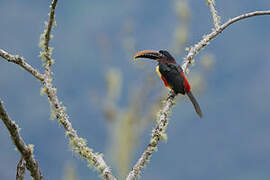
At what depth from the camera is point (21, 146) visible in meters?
2.34

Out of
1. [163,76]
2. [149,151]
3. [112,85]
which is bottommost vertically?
[149,151]

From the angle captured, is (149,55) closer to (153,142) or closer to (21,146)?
(153,142)

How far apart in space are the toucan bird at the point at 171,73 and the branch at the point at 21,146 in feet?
7.41

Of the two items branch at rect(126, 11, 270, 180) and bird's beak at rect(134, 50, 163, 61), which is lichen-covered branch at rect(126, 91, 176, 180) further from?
bird's beak at rect(134, 50, 163, 61)

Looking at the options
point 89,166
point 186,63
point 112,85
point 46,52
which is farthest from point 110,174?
point 112,85

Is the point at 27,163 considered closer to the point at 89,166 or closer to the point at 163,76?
the point at 89,166

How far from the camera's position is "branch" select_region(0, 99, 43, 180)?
2.28 meters

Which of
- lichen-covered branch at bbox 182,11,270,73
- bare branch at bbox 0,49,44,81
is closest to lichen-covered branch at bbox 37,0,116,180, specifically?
bare branch at bbox 0,49,44,81

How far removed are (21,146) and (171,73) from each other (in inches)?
112

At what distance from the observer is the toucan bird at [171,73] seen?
15.1ft

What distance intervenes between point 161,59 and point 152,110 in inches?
179

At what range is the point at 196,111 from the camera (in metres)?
4.56

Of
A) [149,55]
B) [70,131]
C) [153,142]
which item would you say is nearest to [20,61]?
[70,131]

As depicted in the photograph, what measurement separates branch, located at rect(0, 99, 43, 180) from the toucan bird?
226 cm
